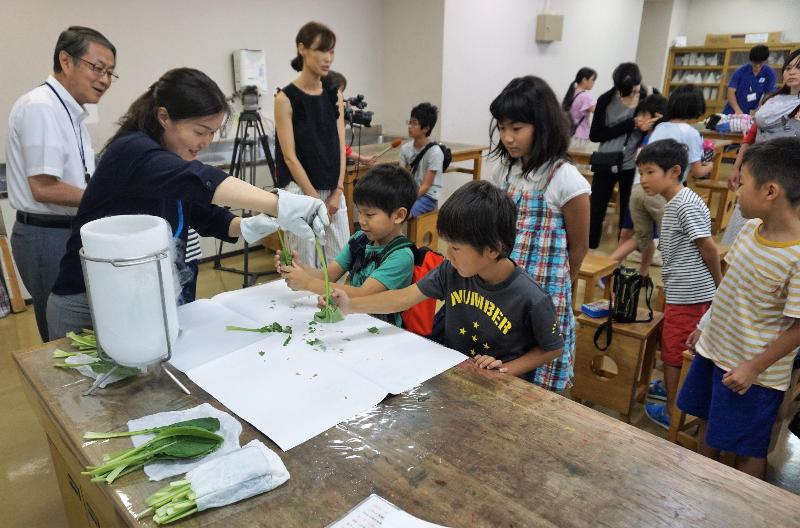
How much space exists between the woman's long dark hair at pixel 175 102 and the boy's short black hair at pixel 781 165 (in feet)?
4.84

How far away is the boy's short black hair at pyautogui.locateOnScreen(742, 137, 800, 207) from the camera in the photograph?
55.4 inches

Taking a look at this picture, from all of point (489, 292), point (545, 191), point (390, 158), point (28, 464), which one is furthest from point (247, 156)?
point (489, 292)

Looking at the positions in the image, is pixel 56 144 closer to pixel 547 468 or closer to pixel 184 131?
pixel 184 131

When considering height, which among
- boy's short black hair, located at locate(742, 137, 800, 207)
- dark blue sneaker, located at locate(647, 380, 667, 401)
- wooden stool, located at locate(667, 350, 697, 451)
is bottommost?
dark blue sneaker, located at locate(647, 380, 667, 401)

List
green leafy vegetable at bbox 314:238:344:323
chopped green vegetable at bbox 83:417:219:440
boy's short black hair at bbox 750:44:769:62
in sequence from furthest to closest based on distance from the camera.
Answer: boy's short black hair at bbox 750:44:769:62 < green leafy vegetable at bbox 314:238:344:323 < chopped green vegetable at bbox 83:417:219:440

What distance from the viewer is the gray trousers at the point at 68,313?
1351 millimetres

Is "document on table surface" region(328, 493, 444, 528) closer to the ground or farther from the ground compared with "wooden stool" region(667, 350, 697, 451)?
farther from the ground

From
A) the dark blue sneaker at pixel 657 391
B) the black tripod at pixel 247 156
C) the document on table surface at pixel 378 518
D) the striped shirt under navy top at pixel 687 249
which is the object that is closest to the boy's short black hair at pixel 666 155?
the striped shirt under navy top at pixel 687 249

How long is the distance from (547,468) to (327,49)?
224 cm

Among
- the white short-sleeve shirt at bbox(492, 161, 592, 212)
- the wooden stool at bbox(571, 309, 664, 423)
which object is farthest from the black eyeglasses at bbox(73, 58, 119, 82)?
the wooden stool at bbox(571, 309, 664, 423)

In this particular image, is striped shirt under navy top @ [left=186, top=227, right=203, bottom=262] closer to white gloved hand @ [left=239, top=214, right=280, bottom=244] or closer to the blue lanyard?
white gloved hand @ [left=239, top=214, right=280, bottom=244]

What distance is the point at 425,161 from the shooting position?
154 inches

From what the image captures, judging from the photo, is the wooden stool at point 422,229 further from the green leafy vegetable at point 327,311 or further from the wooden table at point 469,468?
the wooden table at point 469,468

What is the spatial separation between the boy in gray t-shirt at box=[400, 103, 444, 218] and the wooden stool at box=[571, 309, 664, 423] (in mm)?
1830
